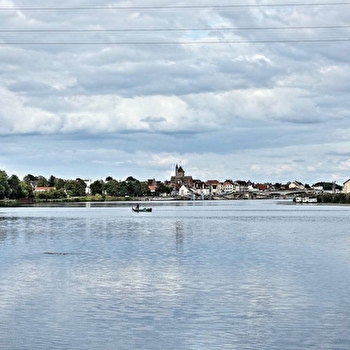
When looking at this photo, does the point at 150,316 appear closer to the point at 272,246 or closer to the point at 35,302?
the point at 35,302

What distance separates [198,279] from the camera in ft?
127

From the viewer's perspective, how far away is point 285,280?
125 feet

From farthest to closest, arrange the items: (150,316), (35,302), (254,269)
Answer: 1. (254,269)
2. (35,302)
3. (150,316)

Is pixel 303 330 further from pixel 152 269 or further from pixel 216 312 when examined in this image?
pixel 152 269

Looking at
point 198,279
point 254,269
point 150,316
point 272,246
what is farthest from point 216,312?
point 272,246

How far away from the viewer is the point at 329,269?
43531mm

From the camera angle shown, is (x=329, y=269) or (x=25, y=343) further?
(x=329, y=269)

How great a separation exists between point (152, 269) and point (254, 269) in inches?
251

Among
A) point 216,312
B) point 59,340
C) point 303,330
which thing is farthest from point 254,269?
point 59,340

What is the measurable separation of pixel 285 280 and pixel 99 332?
Answer: 1574cm

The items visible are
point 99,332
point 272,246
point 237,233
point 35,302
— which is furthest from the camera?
point 237,233

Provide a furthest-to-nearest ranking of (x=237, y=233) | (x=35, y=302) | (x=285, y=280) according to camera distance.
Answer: (x=237, y=233) → (x=285, y=280) → (x=35, y=302)

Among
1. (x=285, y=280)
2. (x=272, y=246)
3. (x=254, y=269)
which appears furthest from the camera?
(x=272, y=246)

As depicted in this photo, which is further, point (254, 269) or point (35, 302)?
point (254, 269)
